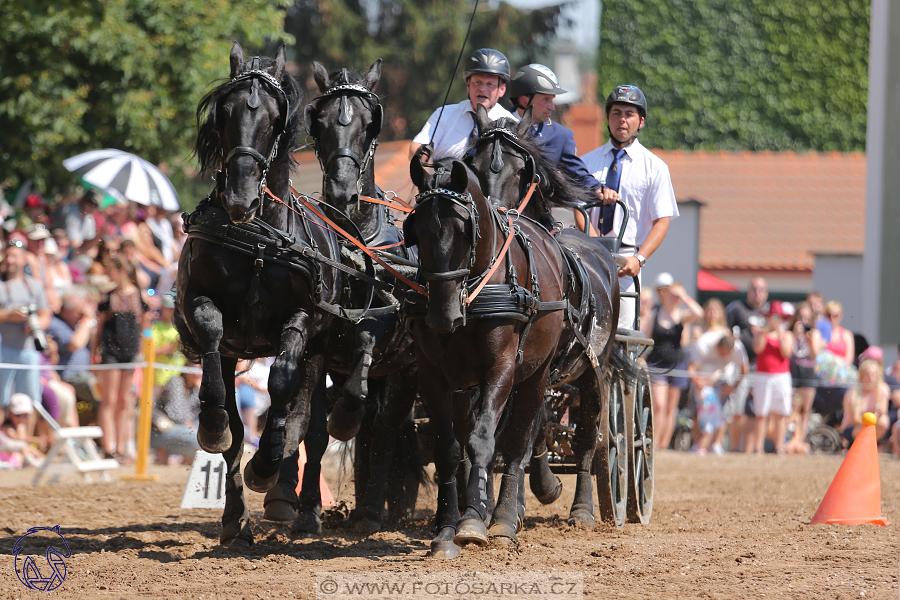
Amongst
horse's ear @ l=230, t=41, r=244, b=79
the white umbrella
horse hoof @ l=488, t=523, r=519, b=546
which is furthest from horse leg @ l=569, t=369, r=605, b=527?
the white umbrella

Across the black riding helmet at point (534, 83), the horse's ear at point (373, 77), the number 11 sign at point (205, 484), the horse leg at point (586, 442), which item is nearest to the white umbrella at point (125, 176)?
the number 11 sign at point (205, 484)

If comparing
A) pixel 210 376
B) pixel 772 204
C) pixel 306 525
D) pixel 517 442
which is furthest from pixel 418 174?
pixel 772 204

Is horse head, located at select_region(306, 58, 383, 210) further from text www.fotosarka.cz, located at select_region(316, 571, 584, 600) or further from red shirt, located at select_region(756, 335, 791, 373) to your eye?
red shirt, located at select_region(756, 335, 791, 373)

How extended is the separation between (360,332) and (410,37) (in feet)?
76.2

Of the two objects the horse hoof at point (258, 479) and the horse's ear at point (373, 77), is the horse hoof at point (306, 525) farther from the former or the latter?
the horse's ear at point (373, 77)

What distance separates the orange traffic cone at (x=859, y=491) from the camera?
6840 mm

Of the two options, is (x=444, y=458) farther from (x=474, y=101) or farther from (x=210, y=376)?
(x=474, y=101)

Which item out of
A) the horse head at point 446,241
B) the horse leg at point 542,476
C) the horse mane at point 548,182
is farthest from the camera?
the horse leg at point 542,476

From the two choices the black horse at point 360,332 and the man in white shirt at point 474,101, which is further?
the man in white shirt at point 474,101

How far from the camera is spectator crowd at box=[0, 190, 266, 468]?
9656mm

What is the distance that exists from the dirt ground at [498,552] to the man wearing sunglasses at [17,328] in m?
1.24

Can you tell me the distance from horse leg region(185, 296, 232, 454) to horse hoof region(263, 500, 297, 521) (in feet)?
1.52

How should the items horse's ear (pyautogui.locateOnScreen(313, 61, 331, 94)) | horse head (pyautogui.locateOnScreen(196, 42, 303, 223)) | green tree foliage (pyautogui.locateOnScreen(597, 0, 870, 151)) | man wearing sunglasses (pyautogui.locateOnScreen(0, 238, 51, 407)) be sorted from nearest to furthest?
horse head (pyautogui.locateOnScreen(196, 42, 303, 223)) < horse's ear (pyautogui.locateOnScreen(313, 61, 331, 94)) < man wearing sunglasses (pyautogui.locateOnScreen(0, 238, 51, 407)) < green tree foliage (pyautogui.locateOnScreen(597, 0, 870, 151))

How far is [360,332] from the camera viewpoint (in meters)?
5.89
